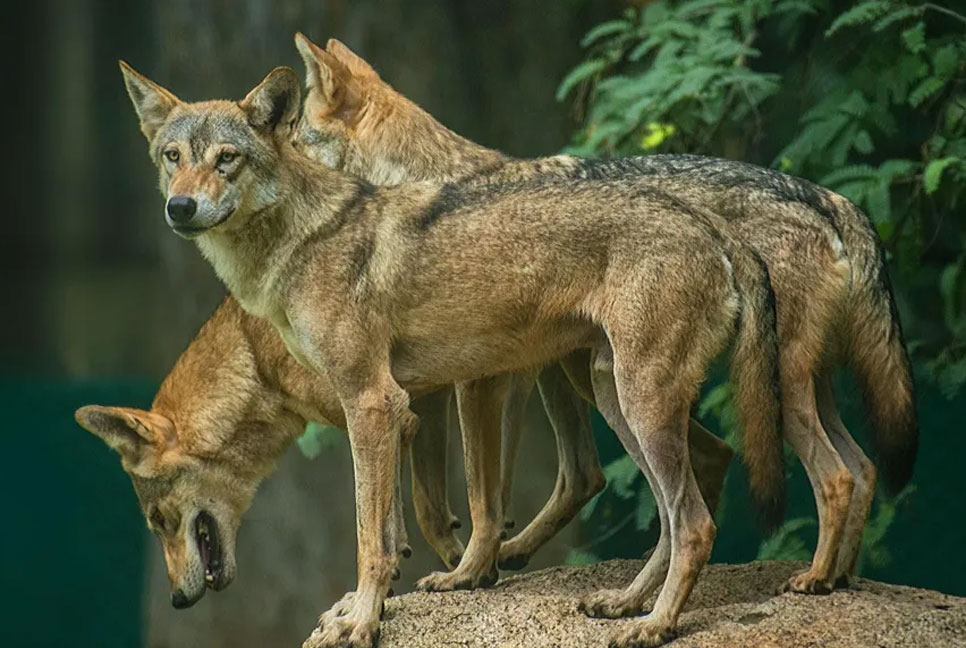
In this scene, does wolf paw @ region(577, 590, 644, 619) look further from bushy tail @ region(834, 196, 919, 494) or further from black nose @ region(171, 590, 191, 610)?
black nose @ region(171, 590, 191, 610)

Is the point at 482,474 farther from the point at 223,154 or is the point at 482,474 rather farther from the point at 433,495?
the point at 223,154

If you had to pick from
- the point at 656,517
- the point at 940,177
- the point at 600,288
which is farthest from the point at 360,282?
the point at 940,177

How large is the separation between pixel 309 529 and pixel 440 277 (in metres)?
5.31

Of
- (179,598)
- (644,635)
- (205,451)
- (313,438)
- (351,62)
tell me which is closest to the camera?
(644,635)

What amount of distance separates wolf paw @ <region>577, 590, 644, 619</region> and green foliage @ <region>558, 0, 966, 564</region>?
2.22 meters

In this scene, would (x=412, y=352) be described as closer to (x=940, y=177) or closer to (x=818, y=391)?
(x=818, y=391)

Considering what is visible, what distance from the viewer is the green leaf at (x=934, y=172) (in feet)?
25.2

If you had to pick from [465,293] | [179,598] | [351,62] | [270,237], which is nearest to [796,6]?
[351,62]

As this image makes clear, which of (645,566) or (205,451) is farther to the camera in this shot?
(205,451)

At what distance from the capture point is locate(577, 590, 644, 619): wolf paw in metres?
5.97

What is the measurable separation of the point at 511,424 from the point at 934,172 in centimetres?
278

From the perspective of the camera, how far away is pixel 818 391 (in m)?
6.66

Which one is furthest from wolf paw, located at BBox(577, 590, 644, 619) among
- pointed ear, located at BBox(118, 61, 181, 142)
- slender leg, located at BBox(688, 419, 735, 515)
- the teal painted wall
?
the teal painted wall

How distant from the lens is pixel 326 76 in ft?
23.9
